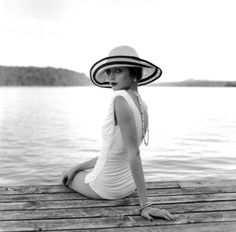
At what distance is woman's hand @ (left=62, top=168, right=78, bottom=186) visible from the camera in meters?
4.00

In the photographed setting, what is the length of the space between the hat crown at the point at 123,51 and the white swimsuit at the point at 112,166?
317 millimetres

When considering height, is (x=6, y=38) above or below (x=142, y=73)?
above

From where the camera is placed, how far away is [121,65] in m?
3.26

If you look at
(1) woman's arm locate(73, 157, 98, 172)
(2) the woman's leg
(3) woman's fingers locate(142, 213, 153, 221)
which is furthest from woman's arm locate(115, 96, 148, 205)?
(1) woman's arm locate(73, 157, 98, 172)

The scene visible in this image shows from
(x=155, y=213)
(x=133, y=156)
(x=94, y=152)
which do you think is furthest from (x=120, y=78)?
(x=94, y=152)

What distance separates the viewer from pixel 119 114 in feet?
10.7

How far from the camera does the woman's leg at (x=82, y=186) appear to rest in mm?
3711

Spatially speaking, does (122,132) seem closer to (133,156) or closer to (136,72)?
(133,156)

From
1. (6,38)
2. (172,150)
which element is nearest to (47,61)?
(6,38)

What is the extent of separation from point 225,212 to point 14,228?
179 centimetres

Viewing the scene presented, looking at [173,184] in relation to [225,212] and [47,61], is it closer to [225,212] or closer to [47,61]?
[225,212]

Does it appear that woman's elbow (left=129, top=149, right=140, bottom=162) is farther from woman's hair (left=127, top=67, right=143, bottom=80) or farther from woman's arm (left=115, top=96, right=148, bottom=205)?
woman's hair (left=127, top=67, right=143, bottom=80)

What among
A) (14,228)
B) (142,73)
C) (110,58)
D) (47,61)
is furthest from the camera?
(47,61)

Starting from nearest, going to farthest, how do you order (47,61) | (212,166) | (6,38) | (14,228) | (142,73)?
(14,228)
(142,73)
(212,166)
(6,38)
(47,61)
